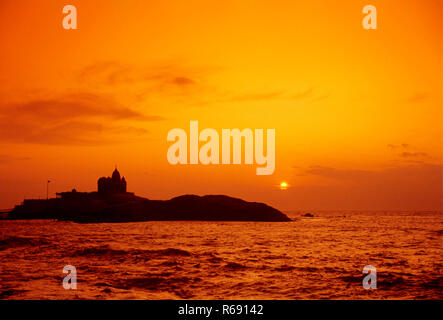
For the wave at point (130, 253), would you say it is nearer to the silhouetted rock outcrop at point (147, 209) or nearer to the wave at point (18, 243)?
the wave at point (18, 243)

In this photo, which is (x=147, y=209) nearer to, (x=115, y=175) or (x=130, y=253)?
(x=115, y=175)

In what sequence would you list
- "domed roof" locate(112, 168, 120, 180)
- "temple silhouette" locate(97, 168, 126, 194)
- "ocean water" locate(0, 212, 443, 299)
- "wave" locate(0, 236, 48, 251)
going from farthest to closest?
"domed roof" locate(112, 168, 120, 180)
"temple silhouette" locate(97, 168, 126, 194)
"wave" locate(0, 236, 48, 251)
"ocean water" locate(0, 212, 443, 299)

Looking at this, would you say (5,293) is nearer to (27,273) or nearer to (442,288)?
(27,273)

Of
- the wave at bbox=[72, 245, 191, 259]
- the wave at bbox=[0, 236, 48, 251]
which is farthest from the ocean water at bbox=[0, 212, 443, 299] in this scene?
the wave at bbox=[0, 236, 48, 251]

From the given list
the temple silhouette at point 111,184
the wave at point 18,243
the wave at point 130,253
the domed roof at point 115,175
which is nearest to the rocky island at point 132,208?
the temple silhouette at point 111,184

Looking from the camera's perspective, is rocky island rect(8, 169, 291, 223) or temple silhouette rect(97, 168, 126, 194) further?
temple silhouette rect(97, 168, 126, 194)

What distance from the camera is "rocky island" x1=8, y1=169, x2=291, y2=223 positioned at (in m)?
128

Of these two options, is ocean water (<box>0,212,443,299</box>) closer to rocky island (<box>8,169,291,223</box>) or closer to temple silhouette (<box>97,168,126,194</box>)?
rocky island (<box>8,169,291,223</box>)

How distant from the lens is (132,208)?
132625mm

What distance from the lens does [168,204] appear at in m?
139

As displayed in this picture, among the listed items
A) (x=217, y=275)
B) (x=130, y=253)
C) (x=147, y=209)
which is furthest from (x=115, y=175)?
(x=217, y=275)
